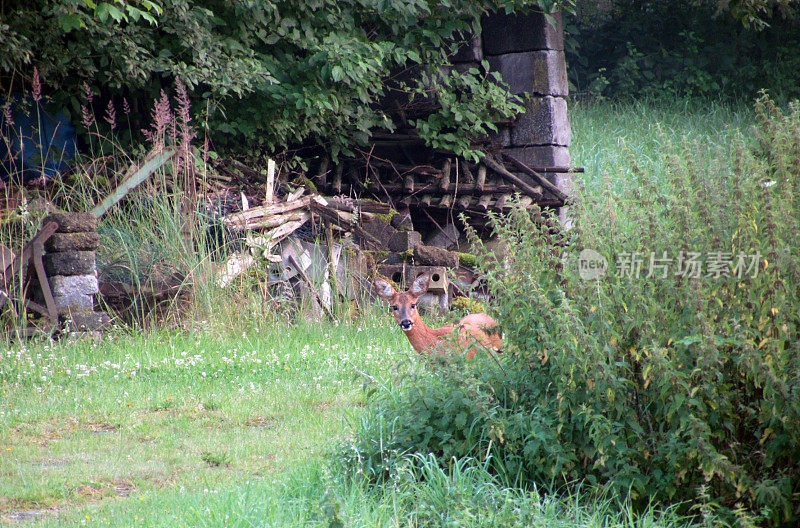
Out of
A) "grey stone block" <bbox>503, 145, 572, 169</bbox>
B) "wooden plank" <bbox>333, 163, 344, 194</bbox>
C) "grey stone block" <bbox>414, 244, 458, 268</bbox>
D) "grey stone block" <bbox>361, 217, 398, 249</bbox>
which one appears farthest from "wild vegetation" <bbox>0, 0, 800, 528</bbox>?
"grey stone block" <bbox>503, 145, 572, 169</bbox>

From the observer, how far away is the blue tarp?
8547mm

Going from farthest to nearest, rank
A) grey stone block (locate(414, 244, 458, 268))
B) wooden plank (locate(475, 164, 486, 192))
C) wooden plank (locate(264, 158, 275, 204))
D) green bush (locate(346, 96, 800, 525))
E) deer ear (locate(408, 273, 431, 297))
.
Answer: wooden plank (locate(475, 164, 486, 192)) < grey stone block (locate(414, 244, 458, 268)) < wooden plank (locate(264, 158, 275, 204)) < deer ear (locate(408, 273, 431, 297)) < green bush (locate(346, 96, 800, 525))

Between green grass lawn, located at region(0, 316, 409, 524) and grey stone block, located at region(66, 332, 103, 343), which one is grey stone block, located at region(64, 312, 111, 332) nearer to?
grey stone block, located at region(66, 332, 103, 343)

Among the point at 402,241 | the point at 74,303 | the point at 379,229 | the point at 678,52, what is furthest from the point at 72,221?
the point at 678,52

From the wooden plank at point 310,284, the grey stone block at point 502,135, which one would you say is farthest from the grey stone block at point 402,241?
the grey stone block at point 502,135

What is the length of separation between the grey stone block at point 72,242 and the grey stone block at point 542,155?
19.7 feet

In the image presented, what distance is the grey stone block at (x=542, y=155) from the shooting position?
10.9 meters

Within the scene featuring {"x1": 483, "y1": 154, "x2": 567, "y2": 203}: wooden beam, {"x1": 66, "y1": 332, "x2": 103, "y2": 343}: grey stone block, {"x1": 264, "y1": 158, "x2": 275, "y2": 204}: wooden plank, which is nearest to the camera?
{"x1": 66, "y1": 332, "x2": 103, "y2": 343}: grey stone block

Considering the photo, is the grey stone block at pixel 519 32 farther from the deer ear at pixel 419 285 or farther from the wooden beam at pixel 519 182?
the deer ear at pixel 419 285

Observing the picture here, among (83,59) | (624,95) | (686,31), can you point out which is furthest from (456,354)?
(686,31)

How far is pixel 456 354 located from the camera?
166 inches

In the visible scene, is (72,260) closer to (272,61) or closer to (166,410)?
(166,410)

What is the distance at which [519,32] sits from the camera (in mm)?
10922

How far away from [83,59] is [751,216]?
674 centimetres
